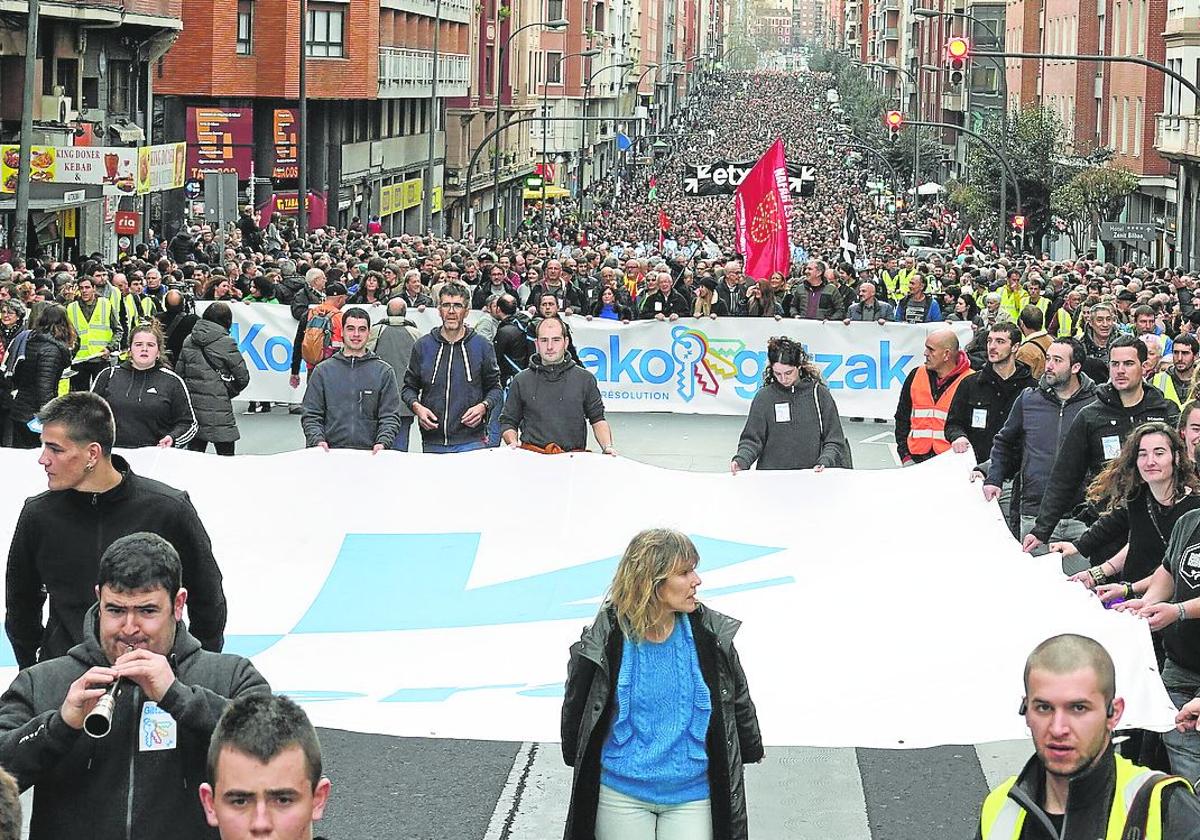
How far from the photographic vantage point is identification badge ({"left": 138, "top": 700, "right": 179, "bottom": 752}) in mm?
4988

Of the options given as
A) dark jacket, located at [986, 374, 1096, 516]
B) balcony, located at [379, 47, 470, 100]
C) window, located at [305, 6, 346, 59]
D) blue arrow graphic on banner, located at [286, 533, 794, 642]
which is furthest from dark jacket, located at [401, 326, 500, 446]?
balcony, located at [379, 47, 470, 100]

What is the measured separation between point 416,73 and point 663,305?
47.3m

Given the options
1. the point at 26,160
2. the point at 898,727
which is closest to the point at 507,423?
the point at 898,727

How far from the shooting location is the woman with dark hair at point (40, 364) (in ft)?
53.0

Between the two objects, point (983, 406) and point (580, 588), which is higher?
point (983, 406)

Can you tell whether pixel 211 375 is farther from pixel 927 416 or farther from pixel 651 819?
pixel 651 819

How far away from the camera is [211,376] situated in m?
14.9

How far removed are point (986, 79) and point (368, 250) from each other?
80.8m

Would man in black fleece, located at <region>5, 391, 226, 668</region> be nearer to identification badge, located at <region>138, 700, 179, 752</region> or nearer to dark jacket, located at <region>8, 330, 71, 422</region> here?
identification badge, located at <region>138, 700, 179, 752</region>

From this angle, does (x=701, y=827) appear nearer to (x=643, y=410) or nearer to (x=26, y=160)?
(x=643, y=410)

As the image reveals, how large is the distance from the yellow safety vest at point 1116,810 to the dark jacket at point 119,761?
1.65m

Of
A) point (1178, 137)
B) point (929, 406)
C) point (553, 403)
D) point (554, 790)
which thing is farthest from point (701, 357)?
point (1178, 137)

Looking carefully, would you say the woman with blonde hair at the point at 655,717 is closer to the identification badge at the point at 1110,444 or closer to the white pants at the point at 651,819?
the white pants at the point at 651,819

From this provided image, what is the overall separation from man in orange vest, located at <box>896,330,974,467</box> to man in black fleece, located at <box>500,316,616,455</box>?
85.3 inches
